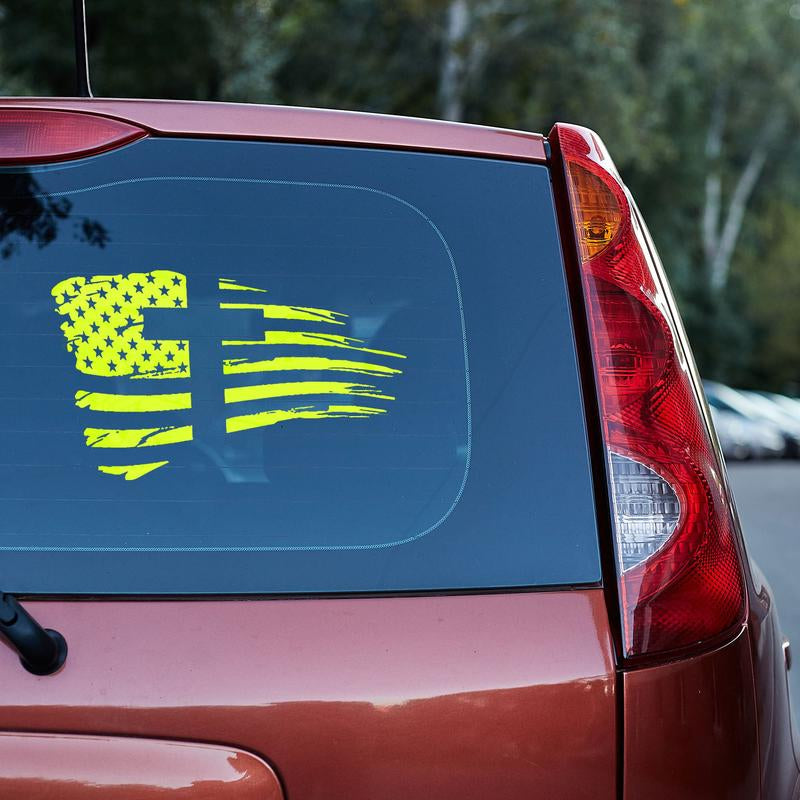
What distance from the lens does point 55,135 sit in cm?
136

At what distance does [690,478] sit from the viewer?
Answer: 1.35m

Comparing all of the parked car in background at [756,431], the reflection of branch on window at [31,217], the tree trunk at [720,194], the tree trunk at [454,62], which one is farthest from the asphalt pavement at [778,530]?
the tree trunk at [720,194]

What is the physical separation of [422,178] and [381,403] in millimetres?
304

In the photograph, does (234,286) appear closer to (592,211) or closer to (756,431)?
(592,211)

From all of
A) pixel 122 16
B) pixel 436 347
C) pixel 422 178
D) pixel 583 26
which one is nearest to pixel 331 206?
pixel 422 178

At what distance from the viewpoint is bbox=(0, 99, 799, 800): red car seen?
1.21 metres

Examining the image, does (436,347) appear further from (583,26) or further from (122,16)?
(583,26)

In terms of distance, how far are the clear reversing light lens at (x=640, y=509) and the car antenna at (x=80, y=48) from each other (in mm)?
1032

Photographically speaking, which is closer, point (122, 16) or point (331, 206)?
point (331, 206)

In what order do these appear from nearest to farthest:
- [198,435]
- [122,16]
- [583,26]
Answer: [198,435], [122,16], [583,26]

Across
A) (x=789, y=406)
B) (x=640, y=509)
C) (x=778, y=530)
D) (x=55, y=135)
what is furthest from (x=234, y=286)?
(x=789, y=406)

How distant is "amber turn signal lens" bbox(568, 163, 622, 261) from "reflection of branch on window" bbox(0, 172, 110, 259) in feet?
1.98

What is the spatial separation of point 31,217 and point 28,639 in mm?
525

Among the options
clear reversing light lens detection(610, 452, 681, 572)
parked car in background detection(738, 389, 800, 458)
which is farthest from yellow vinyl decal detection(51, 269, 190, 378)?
parked car in background detection(738, 389, 800, 458)
